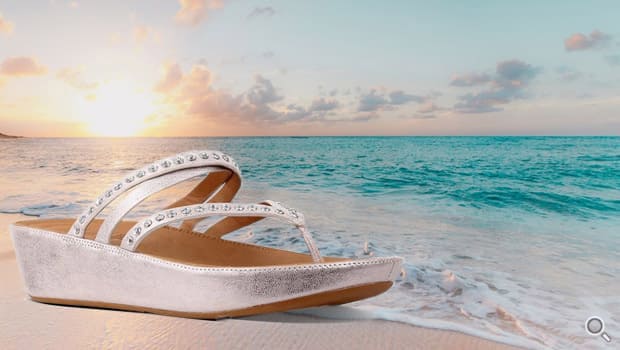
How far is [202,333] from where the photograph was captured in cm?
147

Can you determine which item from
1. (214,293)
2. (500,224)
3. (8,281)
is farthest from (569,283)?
(8,281)

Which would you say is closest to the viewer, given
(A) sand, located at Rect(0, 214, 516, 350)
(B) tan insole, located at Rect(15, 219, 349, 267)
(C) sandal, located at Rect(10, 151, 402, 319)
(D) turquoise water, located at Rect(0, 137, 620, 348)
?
(C) sandal, located at Rect(10, 151, 402, 319)

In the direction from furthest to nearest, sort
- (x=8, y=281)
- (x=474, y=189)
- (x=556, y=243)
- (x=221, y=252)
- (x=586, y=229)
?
(x=474, y=189)
(x=586, y=229)
(x=556, y=243)
(x=8, y=281)
(x=221, y=252)

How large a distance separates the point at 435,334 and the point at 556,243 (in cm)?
328

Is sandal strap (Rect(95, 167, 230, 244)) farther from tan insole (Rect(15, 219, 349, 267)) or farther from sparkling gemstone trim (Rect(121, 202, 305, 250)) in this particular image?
tan insole (Rect(15, 219, 349, 267))

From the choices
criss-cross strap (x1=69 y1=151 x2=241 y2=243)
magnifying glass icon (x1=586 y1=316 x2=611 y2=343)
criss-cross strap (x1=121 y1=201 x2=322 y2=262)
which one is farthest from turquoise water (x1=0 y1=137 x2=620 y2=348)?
criss-cross strap (x1=69 y1=151 x2=241 y2=243)

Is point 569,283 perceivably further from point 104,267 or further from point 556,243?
point 104,267

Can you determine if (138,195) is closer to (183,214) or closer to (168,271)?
(183,214)

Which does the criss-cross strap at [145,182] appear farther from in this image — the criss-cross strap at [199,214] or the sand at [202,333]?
the sand at [202,333]

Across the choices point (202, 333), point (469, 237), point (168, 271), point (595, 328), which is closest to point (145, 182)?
point (168, 271)

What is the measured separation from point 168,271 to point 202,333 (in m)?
0.33

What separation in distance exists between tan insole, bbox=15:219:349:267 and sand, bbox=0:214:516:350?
0.33 m

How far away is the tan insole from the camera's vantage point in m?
1.94

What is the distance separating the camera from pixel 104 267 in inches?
52.5
